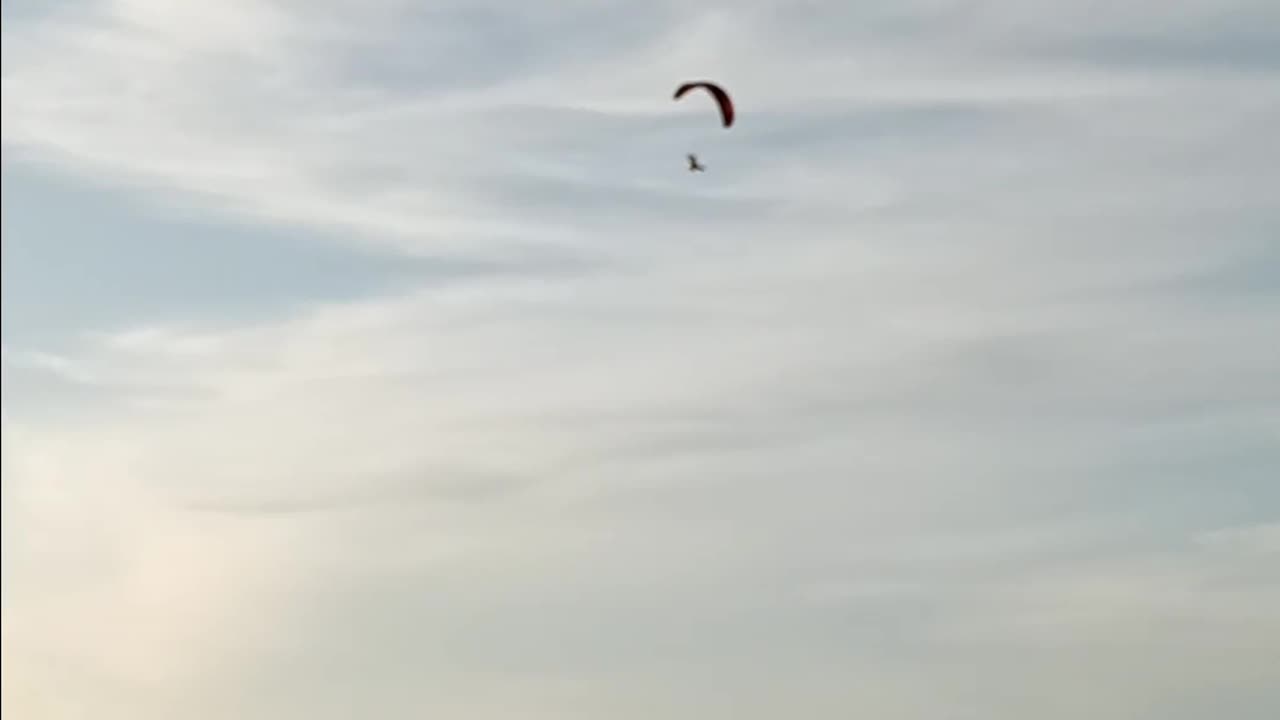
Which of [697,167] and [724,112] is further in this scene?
[724,112]

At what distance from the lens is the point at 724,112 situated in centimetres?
15550

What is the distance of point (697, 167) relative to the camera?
464 ft

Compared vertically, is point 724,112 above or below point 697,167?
above

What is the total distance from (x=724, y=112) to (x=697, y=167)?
1554 cm
